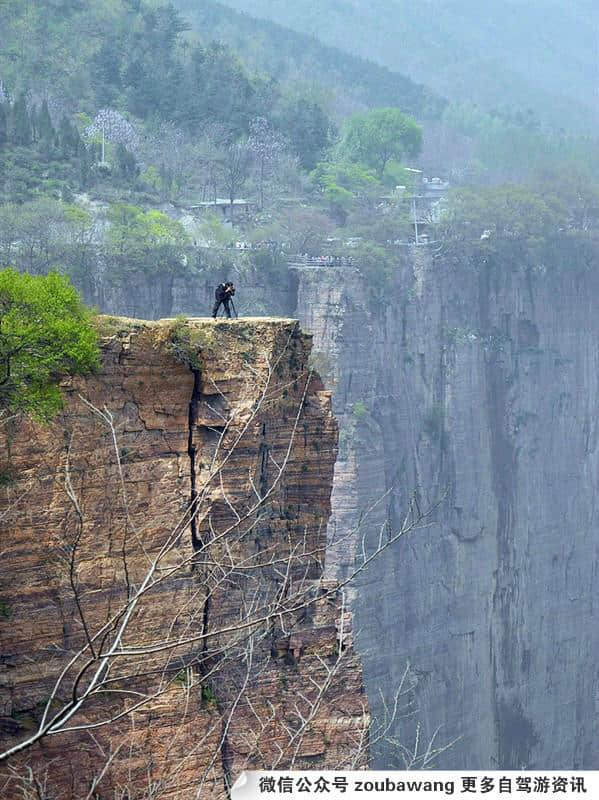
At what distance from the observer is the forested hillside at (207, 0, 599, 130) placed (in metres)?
99.5

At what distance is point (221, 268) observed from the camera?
39.4 metres

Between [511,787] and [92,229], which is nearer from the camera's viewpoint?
[511,787]

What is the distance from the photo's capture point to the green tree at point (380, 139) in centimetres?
5453

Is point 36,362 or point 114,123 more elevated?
point 114,123

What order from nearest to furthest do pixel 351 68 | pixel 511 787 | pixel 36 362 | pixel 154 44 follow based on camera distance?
pixel 511 787, pixel 36 362, pixel 154 44, pixel 351 68

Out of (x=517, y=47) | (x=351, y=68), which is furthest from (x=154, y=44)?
(x=517, y=47)

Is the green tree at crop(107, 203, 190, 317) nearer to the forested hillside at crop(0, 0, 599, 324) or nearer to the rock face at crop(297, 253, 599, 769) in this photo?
the forested hillside at crop(0, 0, 599, 324)

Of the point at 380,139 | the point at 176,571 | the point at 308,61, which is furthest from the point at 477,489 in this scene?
the point at 308,61

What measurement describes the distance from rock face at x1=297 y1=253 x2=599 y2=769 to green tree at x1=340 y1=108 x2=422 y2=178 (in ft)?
33.5

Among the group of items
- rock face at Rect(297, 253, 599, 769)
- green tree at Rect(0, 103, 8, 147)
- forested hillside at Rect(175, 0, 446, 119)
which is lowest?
rock face at Rect(297, 253, 599, 769)

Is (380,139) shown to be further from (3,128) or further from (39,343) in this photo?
(39,343)

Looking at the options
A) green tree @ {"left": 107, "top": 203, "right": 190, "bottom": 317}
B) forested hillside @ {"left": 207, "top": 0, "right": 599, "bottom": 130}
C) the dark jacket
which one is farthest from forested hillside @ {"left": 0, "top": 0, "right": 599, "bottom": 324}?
forested hillside @ {"left": 207, "top": 0, "right": 599, "bottom": 130}

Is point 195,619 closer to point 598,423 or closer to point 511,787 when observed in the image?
point 511,787

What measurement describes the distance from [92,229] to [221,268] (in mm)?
3121
